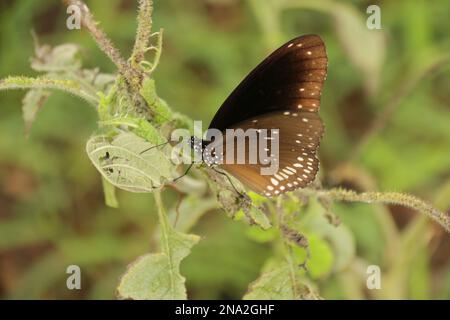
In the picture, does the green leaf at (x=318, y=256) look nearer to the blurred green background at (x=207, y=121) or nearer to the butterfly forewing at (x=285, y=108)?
the blurred green background at (x=207, y=121)

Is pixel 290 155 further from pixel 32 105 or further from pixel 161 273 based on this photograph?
pixel 32 105

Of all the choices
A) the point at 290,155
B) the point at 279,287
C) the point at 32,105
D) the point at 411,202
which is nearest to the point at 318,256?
the point at 279,287

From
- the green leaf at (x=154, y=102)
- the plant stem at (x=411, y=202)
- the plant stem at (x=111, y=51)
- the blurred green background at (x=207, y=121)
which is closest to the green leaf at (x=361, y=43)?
the blurred green background at (x=207, y=121)

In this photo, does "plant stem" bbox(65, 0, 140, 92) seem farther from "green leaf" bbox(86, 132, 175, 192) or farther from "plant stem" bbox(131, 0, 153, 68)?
"green leaf" bbox(86, 132, 175, 192)

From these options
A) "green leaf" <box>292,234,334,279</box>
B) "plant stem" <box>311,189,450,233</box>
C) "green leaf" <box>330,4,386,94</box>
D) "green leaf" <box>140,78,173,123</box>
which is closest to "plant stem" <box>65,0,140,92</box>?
"green leaf" <box>140,78,173,123</box>

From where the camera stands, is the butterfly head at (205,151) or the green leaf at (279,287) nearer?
the butterfly head at (205,151)
